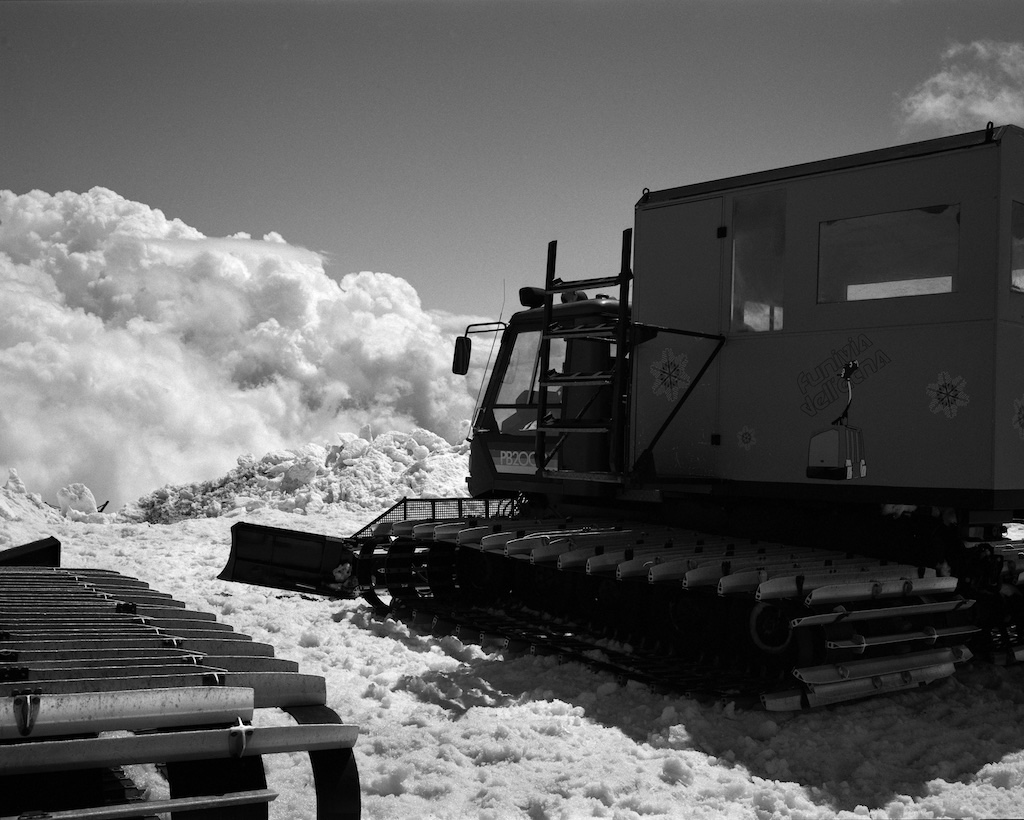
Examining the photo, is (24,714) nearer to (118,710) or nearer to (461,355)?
(118,710)

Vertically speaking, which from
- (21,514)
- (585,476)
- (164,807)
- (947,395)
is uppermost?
(947,395)

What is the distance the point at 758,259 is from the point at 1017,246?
6.16ft

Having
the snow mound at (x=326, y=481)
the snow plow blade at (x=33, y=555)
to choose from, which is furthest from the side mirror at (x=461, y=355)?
the snow mound at (x=326, y=481)

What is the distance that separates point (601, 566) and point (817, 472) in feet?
5.79

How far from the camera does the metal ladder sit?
24.5 feet

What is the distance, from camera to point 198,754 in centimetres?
288

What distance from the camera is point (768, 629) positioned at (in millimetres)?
7004

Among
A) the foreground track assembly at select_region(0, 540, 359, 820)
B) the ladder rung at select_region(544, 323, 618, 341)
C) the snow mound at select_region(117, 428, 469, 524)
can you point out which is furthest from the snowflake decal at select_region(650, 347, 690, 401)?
the snow mound at select_region(117, 428, 469, 524)

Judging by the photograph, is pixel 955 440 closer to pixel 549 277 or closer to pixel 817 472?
pixel 817 472

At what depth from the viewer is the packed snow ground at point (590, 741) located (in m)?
4.57

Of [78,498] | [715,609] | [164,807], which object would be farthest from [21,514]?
[164,807]

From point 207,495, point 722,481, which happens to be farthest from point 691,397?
point 207,495

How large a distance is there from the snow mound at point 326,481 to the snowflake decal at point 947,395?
13.2 metres

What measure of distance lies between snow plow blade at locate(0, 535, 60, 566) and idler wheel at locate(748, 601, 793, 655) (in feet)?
16.5
